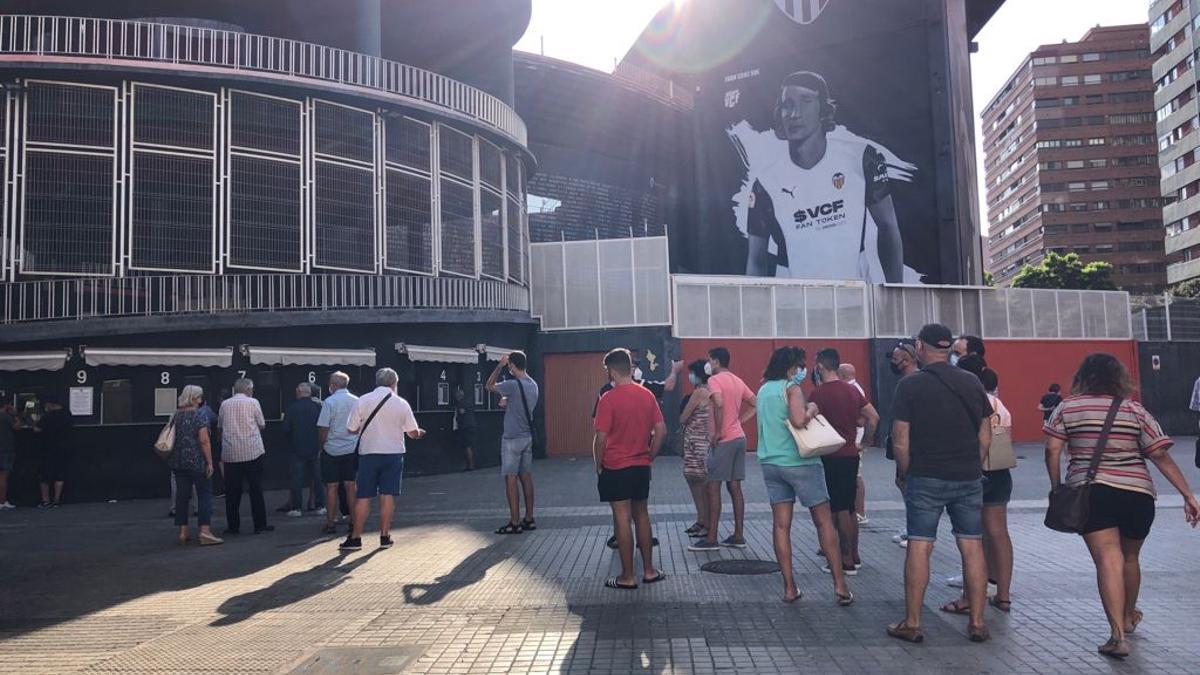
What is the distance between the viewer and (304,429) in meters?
12.4

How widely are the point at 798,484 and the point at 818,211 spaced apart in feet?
99.3

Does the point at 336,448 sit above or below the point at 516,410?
below

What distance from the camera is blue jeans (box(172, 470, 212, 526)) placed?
10.4m

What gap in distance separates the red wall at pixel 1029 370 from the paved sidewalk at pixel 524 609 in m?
18.4

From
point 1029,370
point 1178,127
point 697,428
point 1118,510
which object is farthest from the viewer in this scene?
point 1178,127

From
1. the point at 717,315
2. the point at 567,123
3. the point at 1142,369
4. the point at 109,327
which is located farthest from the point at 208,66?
the point at 1142,369

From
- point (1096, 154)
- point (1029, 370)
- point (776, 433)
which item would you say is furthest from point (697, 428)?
point (1096, 154)

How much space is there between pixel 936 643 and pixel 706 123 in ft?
115

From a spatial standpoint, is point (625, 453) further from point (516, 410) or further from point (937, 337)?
point (516, 410)

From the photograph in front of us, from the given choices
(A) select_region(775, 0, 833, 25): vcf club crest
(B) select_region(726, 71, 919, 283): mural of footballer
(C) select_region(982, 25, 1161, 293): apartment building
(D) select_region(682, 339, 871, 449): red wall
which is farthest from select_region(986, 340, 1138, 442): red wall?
(C) select_region(982, 25, 1161, 293): apartment building

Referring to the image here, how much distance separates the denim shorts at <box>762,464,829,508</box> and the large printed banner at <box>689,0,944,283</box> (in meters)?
28.7

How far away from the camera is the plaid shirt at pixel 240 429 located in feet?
36.1

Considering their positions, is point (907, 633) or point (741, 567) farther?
point (741, 567)

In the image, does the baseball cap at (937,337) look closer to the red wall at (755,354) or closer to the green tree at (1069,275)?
the red wall at (755,354)
